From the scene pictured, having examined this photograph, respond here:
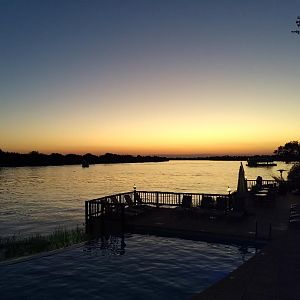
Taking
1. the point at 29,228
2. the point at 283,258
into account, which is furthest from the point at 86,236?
the point at 29,228

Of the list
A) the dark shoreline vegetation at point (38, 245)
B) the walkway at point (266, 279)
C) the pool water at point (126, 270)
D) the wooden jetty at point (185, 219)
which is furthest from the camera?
the wooden jetty at point (185, 219)

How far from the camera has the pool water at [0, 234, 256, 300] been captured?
10.7m

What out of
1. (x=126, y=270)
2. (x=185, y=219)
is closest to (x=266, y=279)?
(x=126, y=270)

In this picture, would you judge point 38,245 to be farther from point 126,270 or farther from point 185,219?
point 185,219

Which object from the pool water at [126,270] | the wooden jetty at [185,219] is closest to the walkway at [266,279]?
the pool water at [126,270]

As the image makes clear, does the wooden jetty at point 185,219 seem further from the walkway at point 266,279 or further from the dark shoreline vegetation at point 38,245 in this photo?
the walkway at point 266,279

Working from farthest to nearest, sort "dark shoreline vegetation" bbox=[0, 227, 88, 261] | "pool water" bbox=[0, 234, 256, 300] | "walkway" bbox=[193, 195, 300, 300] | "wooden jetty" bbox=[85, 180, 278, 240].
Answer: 1. "wooden jetty" bbox=[85, 180, 278, 240]
2. "dark shoreline vegetation" bbox=[0, 227, 88, 261]
3. "pool water" bbox=[0, 234, 256, 300]
4. "walkway" bbox=[193, 195, 300, 300]

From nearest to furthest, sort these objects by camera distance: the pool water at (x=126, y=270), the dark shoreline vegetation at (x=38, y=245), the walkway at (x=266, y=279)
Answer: the walkway at (x=266, y=279), the pool water at (x=126, y=270), the dark shoreline vegetation at (x=38, y=245)

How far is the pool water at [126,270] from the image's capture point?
10742 mm

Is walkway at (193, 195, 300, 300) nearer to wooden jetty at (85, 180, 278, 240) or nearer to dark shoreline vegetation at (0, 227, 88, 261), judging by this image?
wooden jetty at (85, 180, 278, 240)

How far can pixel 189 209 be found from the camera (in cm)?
2012

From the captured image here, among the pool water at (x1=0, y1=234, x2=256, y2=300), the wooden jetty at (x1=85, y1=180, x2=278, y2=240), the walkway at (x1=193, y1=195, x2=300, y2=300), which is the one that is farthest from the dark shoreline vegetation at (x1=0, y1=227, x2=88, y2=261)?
the walkway at (x1=193, y1=195, x2=300, y2=300)

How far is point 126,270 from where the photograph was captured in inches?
503

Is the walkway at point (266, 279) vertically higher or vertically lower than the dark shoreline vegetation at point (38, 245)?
higher
